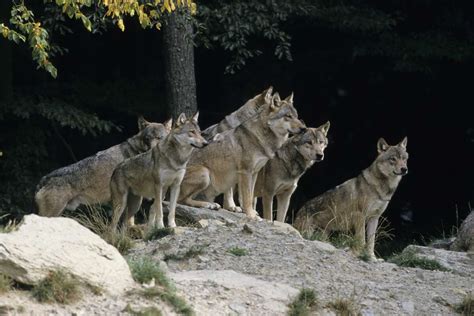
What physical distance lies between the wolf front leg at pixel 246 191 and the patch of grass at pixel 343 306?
4.56 meters

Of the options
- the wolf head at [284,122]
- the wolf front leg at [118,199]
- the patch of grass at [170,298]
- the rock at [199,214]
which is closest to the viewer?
the patch of grass at [170,298]

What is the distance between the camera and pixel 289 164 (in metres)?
16.7

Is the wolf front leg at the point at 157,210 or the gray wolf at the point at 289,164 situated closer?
the wolf front leg at the point at 157,210

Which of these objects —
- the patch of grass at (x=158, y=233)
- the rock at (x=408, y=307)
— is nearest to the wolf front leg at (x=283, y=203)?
the patch of grass at (x=158, y=233)

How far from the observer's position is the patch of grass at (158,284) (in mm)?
10328

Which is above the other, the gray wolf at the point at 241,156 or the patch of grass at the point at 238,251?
the gray wolf at the point at 241,156

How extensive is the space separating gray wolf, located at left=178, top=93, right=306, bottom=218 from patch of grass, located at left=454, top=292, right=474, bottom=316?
4373 millimetres

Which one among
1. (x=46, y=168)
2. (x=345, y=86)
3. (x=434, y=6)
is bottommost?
(x=46, y=168)

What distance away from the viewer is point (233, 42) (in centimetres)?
2023

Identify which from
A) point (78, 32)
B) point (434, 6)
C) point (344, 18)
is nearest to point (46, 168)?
point (78, 32)

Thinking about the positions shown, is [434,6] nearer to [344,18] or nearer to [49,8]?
[344,18]

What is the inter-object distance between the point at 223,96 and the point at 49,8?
725cm

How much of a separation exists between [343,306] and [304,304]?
45 cm

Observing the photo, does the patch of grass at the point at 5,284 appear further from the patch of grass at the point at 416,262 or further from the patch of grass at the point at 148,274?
the patch of grass at the point at 416,262
